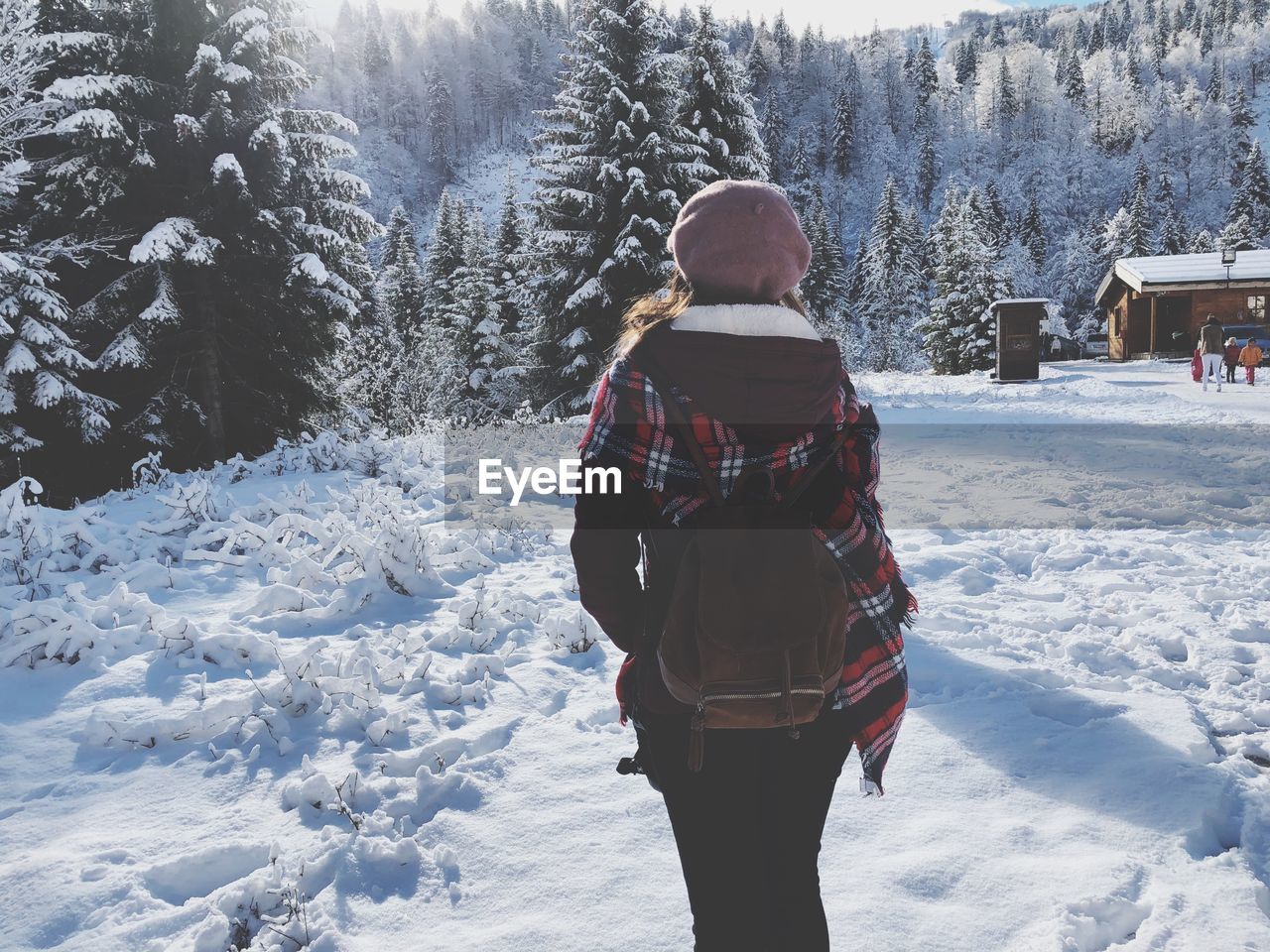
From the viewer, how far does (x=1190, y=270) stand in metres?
31.0

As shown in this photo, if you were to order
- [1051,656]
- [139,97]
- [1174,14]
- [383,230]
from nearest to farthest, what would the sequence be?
[1051,656], [139,97], [383,230], [1174,14]

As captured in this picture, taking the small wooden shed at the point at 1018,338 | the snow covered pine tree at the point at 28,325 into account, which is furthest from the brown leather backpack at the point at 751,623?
the small wooden shed at the point at 1018,338

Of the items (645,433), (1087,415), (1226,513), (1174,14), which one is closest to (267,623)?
(645,433)

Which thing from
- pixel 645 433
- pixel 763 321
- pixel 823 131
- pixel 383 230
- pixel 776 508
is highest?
pixel 823 131

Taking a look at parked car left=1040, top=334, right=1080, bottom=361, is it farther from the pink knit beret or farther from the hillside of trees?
the pink knit beret

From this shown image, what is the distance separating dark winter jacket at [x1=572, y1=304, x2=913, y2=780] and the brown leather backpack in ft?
0.44

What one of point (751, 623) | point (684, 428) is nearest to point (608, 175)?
point (684, 428)

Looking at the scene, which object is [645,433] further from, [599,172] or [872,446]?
[599,172]

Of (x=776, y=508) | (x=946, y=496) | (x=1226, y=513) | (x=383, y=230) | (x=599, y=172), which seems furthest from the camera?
(x=599, y=172)

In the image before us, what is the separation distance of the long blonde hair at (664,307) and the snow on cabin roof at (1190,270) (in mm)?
36524

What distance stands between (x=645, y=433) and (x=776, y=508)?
35cm

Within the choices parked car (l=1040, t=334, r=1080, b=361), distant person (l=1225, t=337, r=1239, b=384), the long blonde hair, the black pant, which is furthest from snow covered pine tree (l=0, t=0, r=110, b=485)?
parked car (l=1040, t=334, r=1080, b=361)

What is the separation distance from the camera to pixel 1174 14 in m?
149

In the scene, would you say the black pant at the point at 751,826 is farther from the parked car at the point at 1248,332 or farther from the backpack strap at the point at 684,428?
the parked car at the point at 1248,332
